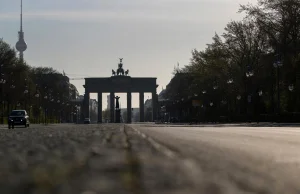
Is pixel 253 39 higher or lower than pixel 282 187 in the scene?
higher

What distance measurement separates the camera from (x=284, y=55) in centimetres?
6488

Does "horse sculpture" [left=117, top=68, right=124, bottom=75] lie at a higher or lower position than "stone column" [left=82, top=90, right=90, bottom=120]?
higher

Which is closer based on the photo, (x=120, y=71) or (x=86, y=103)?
(x=86, y=103)

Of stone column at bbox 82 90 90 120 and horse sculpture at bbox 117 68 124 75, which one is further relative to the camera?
horse sculpture at bbox 117 68 124 75

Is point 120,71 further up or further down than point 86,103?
further up

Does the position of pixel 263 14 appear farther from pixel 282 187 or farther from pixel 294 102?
pixel 282 187

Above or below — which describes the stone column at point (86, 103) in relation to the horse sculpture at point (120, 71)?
below

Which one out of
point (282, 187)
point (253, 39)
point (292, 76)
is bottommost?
point (282, 187)

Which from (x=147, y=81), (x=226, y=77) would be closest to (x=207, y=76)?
(x=226, y=77)

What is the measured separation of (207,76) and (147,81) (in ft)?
275

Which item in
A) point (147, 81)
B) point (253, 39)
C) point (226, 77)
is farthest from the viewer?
point (147, 81)

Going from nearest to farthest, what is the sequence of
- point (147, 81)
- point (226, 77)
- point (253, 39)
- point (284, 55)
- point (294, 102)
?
point (284, 55) < point (294, 102) < point (253, 39) < point (226, 77) < point (147, 81)

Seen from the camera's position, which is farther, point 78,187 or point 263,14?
point 263,14

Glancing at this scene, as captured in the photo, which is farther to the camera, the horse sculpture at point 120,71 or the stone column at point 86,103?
the horse sculpture at point 120,71
